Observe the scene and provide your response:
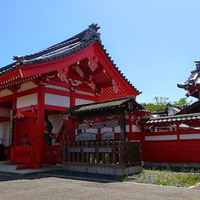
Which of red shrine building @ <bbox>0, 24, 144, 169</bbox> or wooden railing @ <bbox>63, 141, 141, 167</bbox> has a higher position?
red shrine building @ <bbox>0, 24, 144, 169</bbox>

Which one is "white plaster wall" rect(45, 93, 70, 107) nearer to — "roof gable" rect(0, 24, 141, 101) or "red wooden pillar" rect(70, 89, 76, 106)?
"red wooden pillar" rect(70, 89, 76, 106)

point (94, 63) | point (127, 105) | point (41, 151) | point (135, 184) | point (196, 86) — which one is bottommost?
point (135, 184)

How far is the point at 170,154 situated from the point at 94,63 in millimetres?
6150

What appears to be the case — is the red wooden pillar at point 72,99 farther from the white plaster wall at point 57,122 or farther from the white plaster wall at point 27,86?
the white plaster wall at point 27,86

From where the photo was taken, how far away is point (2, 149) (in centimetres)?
1532

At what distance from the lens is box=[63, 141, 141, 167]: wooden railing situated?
332 inches

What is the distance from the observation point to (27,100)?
12.3 metres

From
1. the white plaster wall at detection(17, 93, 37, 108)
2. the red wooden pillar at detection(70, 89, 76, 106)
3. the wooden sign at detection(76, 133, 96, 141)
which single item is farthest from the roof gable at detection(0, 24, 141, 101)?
the wooden sign at detection(76, 133, 96, 141)

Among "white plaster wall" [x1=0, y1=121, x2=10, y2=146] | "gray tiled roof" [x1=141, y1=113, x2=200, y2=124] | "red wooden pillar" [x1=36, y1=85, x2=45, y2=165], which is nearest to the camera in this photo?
"gray tiled roof" [x1=141, y1=113, x2=200, y2=124]

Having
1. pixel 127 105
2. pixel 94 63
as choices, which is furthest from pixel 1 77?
pixel 127 105

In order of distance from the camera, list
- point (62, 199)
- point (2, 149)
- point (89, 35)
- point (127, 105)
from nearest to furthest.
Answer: point (62, 199) < point (127, 105) < point (89, 35) < point (2, 149)

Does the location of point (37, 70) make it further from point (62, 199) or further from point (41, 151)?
point (62, 199)

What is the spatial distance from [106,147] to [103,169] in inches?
31.2

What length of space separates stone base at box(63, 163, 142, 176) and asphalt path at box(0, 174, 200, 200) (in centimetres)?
148
